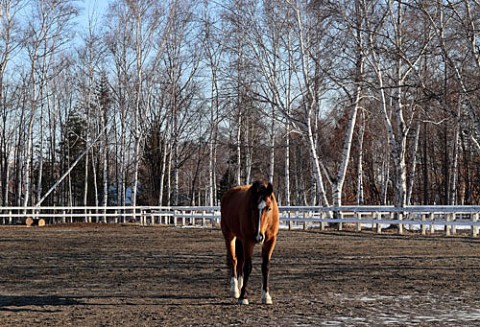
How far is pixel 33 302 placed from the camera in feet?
31.8

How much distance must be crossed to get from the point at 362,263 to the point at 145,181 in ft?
145

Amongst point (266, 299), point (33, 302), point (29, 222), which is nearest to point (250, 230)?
point (266, 299)

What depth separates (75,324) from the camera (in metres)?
8.09

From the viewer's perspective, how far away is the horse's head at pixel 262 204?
30.4 feet

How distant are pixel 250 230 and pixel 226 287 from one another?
1688mm

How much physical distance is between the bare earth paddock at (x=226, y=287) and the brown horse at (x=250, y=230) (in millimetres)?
315

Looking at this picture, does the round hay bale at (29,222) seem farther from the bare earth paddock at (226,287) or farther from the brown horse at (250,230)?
the brown horse at (250,230)

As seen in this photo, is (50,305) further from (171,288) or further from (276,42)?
(276,42)

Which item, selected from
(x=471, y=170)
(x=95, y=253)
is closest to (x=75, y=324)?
(x=95, y=253)

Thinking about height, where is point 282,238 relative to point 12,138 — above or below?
below

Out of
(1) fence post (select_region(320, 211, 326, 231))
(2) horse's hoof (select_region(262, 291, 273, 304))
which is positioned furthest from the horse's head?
(1) fence post (select_region(320, 211, 326, 231))

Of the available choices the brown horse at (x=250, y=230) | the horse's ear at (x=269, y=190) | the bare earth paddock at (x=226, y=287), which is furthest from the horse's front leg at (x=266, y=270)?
the horse's ear at (x=269, y=190)

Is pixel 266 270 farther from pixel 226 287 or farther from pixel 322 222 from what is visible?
pixel 322 222

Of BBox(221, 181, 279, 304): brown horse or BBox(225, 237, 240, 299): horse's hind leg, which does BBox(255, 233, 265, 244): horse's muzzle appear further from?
BBox(225, 237, 240, 299): horse's hind leg
